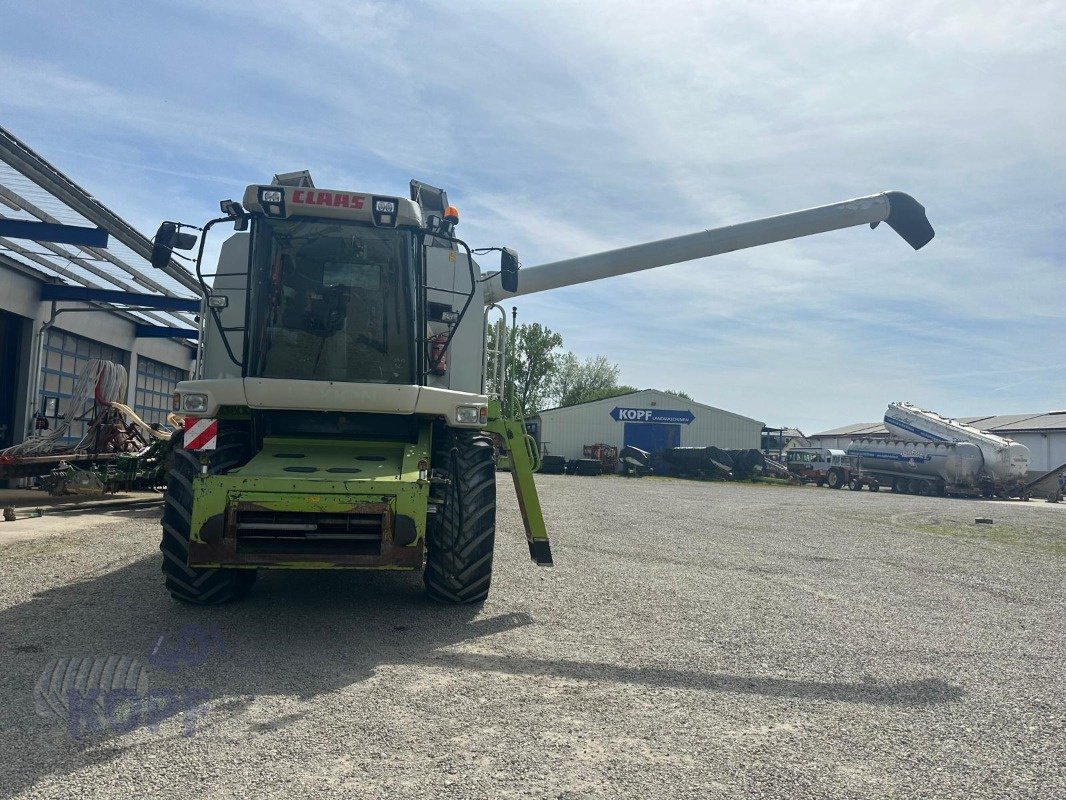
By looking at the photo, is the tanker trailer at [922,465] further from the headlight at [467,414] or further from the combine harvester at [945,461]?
the headlight at [467,414]

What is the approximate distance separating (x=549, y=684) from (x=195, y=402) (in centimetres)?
353

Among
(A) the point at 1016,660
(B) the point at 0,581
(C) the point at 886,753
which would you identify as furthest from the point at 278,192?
(A) the point at 1016,660

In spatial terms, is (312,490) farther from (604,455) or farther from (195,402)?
(604,455)

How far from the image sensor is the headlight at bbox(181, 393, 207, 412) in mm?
6344

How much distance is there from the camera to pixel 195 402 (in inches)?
250

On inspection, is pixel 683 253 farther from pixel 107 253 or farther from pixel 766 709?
pixel 107 253

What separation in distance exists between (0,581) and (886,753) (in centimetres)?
730

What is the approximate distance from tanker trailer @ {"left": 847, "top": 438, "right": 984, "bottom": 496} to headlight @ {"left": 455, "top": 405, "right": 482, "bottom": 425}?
35718 millimetres

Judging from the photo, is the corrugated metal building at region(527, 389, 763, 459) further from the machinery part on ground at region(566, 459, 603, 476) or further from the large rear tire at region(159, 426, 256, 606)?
the large rear tire at region(159, 426, 256, 606)

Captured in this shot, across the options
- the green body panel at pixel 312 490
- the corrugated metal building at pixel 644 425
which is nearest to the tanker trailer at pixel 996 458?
the corrugated metal building at pixel 644 425

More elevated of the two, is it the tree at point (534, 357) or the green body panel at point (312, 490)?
the tree at point (534, 357)

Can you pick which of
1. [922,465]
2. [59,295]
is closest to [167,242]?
[59,295]

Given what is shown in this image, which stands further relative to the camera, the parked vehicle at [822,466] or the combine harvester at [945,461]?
the parked vehicle at [822,466]

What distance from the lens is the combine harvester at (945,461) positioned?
36562 mm
